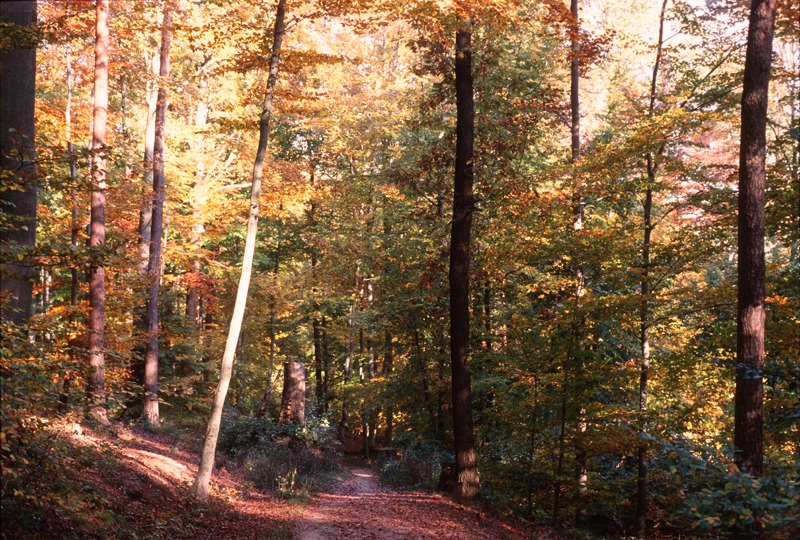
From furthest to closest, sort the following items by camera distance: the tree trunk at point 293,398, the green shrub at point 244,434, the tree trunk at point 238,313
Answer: the tree trunk at point 293,398
the green shrub at point 244,434
the tree trunk at point 238,313

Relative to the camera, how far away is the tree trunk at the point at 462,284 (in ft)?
37.8

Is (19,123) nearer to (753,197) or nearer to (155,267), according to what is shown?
(753,197)

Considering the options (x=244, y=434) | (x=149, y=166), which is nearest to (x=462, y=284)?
(x=244, y=434)

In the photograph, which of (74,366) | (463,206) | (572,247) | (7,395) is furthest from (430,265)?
(7,395)

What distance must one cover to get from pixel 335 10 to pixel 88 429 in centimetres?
936

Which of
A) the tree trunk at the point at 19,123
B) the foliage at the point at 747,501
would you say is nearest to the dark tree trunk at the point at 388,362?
the tree trunk at the point at 19,123

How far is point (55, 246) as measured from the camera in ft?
17.6

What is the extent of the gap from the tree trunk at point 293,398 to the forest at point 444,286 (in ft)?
0.24

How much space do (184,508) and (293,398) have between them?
8449 mm

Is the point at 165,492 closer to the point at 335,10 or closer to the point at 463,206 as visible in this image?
the point at 463,206

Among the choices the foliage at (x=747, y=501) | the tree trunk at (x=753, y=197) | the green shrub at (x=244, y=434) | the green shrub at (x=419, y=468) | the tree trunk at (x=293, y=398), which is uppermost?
the tree trunk at (x=753, y=197)

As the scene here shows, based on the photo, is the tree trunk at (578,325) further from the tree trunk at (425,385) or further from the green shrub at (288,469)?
the green shrub at (288,469)

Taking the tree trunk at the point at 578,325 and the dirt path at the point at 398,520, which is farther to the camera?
the tree trunk at the point at 578,325

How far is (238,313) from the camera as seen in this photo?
9.89 metres
